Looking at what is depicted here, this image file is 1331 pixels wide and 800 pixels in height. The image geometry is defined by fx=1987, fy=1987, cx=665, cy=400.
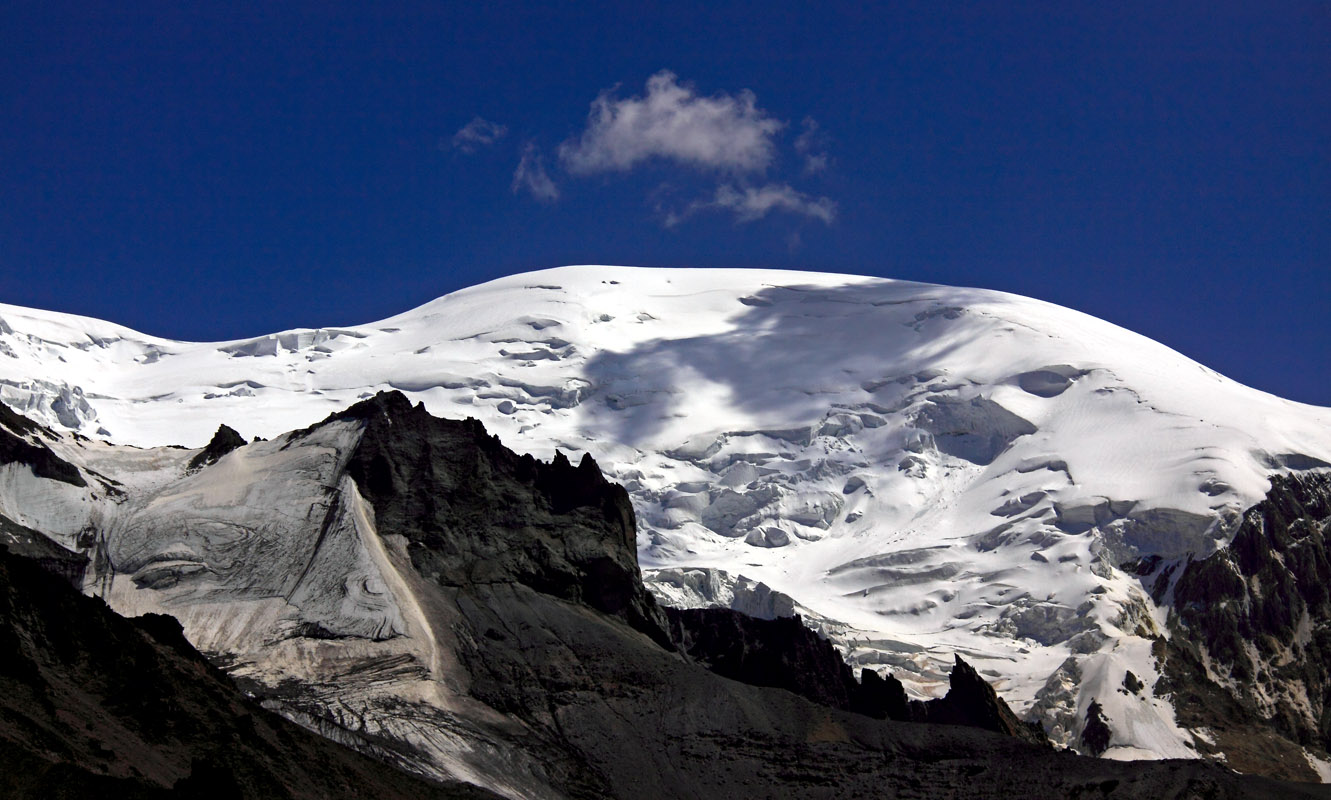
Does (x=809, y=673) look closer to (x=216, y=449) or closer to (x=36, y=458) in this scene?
(x=216, y=449)

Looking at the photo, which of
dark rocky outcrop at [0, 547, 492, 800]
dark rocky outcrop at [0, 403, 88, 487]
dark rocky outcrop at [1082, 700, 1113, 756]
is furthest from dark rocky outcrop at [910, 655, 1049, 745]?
dark rocky outcrop at [0, 403, 88, 487]

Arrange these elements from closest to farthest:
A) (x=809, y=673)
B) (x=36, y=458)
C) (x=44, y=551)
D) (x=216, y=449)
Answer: (x=44, y=551) → (x=36, y=458) → (x=809, y=673) → (x=216, y=449)

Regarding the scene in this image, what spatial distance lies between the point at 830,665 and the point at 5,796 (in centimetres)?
9462

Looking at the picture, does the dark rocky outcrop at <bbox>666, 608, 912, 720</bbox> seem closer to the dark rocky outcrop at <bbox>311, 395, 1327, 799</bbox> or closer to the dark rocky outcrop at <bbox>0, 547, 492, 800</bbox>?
the dark rocky outcrop at <bbox>311, 395, 1327, 799</bbox>

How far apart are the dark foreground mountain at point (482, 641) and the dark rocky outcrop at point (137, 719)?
0.61m

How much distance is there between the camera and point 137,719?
111500mm

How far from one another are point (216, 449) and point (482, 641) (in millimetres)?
41923

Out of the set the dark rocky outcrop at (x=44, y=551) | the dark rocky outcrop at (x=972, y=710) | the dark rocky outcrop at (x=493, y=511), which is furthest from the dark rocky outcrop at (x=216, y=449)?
the dark rocky outcrop at (x=972, y=710)

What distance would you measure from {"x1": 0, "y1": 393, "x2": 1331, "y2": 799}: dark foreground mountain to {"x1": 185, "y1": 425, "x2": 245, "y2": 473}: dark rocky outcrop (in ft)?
4.61

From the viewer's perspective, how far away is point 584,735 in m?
135

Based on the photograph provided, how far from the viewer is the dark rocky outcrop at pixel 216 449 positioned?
172 metres

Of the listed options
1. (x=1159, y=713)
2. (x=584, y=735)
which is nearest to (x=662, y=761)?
(x=584, y=735)

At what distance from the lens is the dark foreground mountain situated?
427ft

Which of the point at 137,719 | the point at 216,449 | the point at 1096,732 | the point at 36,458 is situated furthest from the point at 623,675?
the point at 1096,732
